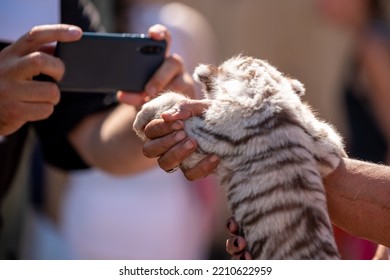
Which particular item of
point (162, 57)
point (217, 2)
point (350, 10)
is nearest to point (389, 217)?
point (162, 57)

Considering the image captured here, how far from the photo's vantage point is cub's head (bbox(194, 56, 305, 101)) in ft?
6.20

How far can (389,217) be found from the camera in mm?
1967

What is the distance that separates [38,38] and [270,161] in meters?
0.74

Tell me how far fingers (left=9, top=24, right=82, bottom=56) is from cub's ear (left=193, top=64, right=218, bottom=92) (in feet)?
1.46

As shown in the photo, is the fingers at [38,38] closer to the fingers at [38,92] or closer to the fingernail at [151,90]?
the fingers at [38,92]

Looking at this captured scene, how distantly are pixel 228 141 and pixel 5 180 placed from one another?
1314mm

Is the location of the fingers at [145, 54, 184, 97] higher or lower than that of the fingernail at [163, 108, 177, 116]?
lower

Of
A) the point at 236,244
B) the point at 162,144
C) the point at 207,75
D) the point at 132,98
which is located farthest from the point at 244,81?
the point at 132,98

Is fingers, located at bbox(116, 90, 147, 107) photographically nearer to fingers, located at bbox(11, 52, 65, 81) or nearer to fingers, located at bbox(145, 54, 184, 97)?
fingers, located at bbox(145, 54, 184, 97)

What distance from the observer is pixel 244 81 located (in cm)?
191

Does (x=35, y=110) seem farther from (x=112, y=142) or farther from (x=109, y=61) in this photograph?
(x=112, y=142)

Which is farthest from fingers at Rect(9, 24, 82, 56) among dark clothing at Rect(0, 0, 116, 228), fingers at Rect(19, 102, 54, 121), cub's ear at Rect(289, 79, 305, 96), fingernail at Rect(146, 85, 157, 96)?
cub's ear at Rect(289, 79, 305, 96)

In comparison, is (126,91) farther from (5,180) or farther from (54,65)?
(5,180)

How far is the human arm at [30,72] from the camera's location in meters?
2.24
